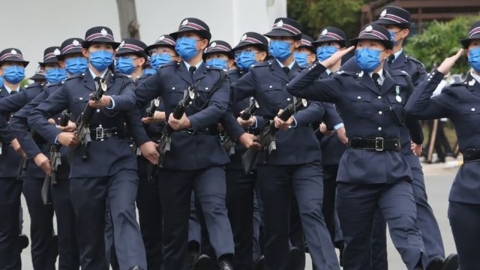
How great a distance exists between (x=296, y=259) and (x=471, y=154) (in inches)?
113

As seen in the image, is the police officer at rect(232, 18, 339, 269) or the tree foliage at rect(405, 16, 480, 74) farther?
the tree foliage at rect(405, 16, 480, 74)

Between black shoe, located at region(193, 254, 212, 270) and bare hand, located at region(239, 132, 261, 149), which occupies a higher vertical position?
bare hand, located at region(239, 132, 261, 149)

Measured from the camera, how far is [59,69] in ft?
40.0

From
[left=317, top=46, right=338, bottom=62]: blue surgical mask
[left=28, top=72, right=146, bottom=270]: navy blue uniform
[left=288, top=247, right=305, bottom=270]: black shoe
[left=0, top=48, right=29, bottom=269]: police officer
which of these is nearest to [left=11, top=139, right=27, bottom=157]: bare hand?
[left=0, top=48, right=29, bottom=269]: police officer

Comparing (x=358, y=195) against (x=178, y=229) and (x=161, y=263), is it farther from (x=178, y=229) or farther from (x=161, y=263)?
(x=161, y=263)

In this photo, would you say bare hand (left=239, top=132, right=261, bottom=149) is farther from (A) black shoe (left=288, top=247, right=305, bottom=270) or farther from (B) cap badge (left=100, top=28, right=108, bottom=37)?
(B) cap badge (left=100, top=28, right=108, bottom=37)

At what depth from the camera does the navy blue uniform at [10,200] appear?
11984 millimetres

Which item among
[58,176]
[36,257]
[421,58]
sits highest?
[58,176]

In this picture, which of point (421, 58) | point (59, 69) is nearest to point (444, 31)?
point (421, 58)

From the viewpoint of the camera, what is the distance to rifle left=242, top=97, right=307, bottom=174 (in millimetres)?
10609

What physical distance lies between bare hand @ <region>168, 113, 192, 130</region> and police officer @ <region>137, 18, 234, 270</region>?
0.60 ft

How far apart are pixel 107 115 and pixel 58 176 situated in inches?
36.9

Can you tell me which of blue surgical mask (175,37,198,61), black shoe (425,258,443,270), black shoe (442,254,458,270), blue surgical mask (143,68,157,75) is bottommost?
black shoe (425,258,443,270)

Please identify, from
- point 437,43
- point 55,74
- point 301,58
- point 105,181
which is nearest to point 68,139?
point 105,181
